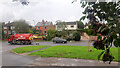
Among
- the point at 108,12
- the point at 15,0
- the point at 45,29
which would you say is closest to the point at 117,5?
the point at 108,12

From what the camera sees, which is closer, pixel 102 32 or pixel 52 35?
pixel 102 32

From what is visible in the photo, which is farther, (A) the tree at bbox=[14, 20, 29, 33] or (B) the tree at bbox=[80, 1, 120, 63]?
(A) the tree at bbox=[14, 20, 29, 33]

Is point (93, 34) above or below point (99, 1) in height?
below

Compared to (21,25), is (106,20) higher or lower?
lower

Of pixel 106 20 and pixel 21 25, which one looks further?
pixel 21 25

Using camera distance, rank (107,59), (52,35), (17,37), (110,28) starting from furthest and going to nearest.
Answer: (52,35), (17,37), (107,59), (110,28)

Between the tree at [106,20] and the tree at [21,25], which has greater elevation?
the tree at [21,25]

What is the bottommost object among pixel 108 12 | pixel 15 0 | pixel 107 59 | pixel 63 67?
pixel 63 67

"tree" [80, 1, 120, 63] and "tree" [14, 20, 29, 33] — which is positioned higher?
"tree" [14, 20, 29, 33]

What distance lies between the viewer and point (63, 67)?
5430mm

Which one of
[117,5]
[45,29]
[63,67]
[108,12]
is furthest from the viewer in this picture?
[45,29]

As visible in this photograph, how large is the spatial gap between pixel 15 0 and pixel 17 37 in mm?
18355

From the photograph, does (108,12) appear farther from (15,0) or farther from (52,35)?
(52,35)

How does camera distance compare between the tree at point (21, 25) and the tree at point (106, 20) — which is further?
the tree at point (21, 25)
